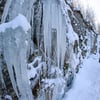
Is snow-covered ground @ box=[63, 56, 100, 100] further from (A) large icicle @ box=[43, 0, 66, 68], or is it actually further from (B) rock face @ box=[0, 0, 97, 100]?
(A) large icicle @ box=[43, 0, 66, 68]

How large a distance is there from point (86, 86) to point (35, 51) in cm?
291

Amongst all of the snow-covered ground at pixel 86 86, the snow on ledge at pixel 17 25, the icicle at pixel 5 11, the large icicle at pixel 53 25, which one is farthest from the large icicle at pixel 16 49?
the snow-covered ground at pixel 86 86

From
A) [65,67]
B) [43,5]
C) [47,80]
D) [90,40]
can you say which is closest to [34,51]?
[47,80]

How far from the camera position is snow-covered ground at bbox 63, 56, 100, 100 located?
28.1 ft

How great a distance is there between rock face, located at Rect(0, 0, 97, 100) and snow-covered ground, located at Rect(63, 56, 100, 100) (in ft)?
1.32

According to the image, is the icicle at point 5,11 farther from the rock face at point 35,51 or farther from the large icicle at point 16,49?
the large icicle at point 16,49

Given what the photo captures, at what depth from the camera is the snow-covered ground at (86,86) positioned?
28.1 ft

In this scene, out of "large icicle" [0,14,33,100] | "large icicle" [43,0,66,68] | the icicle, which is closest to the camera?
"large icicle" [0,14,33,100]

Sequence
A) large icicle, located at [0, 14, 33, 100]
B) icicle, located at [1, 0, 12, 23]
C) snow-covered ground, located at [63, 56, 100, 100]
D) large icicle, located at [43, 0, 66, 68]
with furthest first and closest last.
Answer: snow-covered ground, located at [63, 56, 100, 100] → large icicle, located at [43, 0, 66, 68] → icicle, located at [1, 0, 12, 23] → large icicle, located at [0, 14, 33, 100]

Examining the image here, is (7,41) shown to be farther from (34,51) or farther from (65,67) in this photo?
(65,67)

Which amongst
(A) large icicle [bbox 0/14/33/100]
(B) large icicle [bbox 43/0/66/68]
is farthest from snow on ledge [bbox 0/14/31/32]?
(B) large icicle [bbox 43/0/66/68]

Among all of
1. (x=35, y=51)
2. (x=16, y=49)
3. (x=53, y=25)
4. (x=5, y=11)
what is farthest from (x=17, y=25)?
(x=53, y=25)

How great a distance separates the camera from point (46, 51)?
747 cm

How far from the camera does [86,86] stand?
9.34 metres
